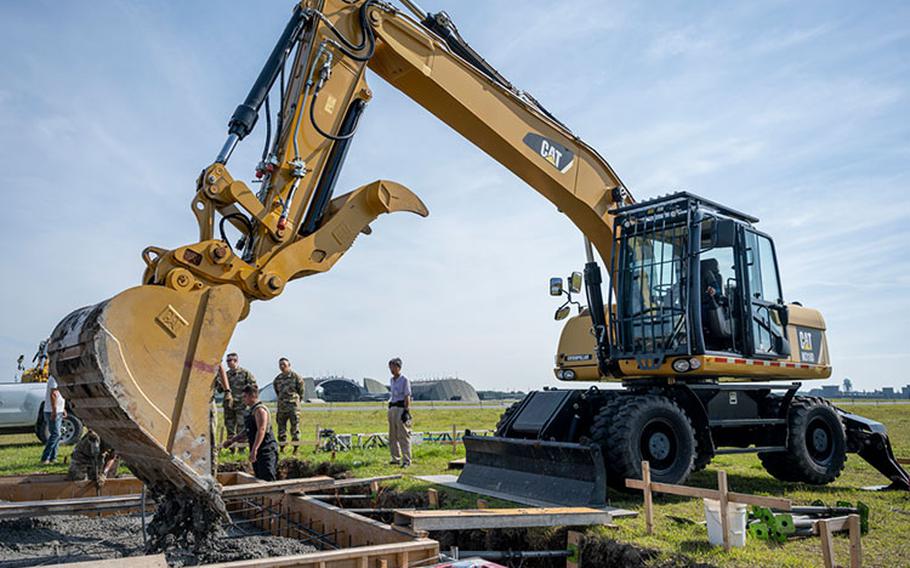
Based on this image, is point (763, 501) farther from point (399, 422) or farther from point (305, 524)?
point (399, 422)

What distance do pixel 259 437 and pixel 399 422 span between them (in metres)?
2.77

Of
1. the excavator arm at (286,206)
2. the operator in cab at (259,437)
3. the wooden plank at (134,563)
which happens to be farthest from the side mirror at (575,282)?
the wooden plank at (134,563)

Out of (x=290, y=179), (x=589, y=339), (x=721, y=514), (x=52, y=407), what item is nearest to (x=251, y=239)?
(x=290, y=179)

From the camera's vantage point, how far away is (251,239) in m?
5.63

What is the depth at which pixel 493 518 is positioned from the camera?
17.4 feet

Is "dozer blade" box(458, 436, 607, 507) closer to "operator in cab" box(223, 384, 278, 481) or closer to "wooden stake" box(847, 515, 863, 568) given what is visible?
"operator in cab" box(223, 384, 278, 481)

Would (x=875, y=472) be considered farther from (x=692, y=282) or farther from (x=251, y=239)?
(x=251, y=239)

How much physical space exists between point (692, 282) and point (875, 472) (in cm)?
506

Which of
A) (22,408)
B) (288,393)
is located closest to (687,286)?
(288,393)

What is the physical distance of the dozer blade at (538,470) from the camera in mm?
6516

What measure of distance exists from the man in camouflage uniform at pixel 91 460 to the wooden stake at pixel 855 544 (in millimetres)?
6716

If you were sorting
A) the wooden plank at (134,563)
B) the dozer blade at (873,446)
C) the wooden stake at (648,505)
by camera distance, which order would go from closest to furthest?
1. the wooden plank at (134,563)
2. the wooden stake at (648,505)
3. the dozer blade at (873,446)

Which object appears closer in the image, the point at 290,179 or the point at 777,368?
the point at 290,179

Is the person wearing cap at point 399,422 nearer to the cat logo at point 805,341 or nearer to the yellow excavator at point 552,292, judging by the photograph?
the yellow excavator at point 552,292
